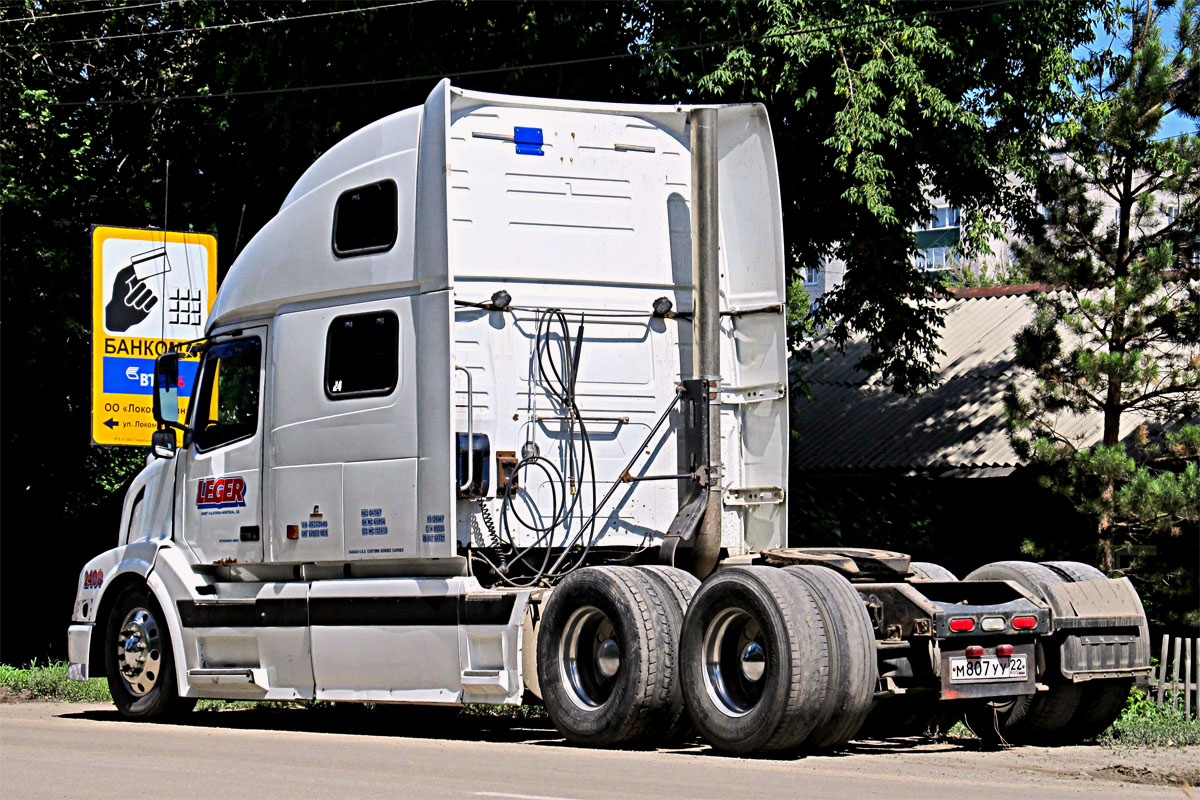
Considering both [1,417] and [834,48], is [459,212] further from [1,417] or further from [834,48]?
[1,417]

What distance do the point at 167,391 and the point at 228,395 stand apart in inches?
20.6

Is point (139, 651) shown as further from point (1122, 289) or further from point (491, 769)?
point (1122, 289)

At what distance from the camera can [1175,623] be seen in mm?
20094

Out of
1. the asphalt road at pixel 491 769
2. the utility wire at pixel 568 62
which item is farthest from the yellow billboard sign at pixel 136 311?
the asphalt road at pixel 491 769

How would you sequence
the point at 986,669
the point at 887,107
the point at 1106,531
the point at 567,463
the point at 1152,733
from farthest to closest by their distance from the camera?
the point at 1106,531 → the point at 887,107 → the point at 567,463 → the point at 1152,733 → the point at 986,669

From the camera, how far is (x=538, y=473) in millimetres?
11453

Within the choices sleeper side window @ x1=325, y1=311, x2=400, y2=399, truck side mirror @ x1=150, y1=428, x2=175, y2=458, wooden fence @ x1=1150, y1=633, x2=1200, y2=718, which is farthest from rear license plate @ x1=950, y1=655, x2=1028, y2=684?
truck side mirror @ x1=150, y1=428, x2=175, y2=458

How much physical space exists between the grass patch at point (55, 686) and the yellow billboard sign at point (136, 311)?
247 cm

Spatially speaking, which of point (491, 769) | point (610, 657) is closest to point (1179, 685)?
point (610, 657)

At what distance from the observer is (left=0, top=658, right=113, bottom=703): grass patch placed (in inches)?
631

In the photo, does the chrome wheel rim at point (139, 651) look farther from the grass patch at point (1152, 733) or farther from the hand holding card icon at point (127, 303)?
the grass patch at point (1152, 733)

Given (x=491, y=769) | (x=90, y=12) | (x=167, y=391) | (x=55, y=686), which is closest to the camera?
(x=491, y=769)

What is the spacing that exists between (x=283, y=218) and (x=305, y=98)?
32.2 ft

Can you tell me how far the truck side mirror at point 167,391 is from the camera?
42.4ft
